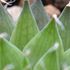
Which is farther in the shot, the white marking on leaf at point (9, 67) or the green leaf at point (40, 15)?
the green leaf at point (40, 15)

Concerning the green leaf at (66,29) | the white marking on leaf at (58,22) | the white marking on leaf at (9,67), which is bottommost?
the green leaf at (66,29)

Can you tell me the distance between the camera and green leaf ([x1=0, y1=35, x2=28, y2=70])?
480 millimetres

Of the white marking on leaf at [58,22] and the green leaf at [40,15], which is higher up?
the white marking on leaf at [58,22]

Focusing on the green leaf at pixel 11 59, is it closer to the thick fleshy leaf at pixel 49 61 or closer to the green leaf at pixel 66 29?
the thick fleshy leaf at pixel 49 61

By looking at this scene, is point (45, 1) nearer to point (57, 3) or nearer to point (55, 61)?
point (57, 3)

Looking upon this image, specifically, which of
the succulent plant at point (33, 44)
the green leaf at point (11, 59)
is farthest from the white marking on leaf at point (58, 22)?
the green leaf at point (11, 59)

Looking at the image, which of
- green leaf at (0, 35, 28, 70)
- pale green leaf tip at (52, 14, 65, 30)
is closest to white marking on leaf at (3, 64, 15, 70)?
green leaf at (0, 35, 28, 70)

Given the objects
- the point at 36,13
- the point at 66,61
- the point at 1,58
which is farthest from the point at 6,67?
the point at 36,13

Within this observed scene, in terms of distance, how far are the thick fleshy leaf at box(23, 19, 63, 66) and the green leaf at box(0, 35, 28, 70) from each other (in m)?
0.03

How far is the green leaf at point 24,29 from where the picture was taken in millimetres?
566

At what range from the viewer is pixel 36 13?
2.25ft

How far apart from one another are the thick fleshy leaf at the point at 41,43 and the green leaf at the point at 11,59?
1.1 inches

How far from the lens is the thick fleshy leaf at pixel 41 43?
0.52 meters

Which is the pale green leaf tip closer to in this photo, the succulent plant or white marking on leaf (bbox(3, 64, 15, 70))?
the succulent plant
